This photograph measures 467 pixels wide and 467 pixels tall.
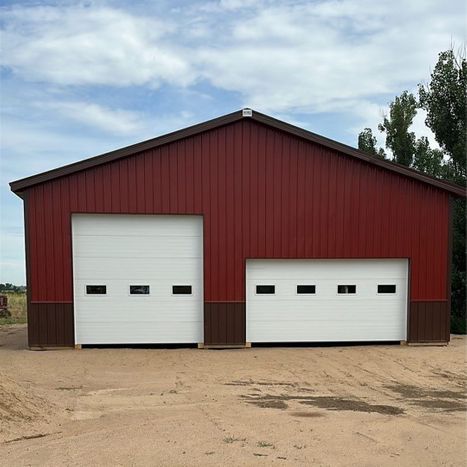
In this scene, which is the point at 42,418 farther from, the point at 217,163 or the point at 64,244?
the point at 217,163

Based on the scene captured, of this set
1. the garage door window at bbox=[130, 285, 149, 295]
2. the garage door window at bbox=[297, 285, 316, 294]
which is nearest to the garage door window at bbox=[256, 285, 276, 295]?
the garage door window at bbox=[297, 285, 316, 294]

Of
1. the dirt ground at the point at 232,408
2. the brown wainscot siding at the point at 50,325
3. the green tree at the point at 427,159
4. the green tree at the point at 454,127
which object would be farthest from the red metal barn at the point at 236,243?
the green tree at the point at 427,159

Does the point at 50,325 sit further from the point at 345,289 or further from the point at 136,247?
Result: the point at 345,289

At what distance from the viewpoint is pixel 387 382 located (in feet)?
28.1

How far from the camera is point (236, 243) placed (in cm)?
1172

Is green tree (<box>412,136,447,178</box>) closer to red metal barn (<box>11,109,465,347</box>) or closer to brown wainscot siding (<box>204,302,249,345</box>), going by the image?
red metal barn (<box>11,109,465,347</box>)

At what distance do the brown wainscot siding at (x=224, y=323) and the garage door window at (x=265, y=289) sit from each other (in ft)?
1.89

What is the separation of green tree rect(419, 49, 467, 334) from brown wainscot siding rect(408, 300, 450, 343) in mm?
5135

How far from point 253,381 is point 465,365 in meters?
5.13

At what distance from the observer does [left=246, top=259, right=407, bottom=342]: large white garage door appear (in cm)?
1194

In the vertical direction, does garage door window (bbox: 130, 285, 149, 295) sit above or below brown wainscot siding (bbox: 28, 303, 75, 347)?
above

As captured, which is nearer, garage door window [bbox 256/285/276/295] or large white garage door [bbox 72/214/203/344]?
large white garage door [bbox 72/214/203/344]


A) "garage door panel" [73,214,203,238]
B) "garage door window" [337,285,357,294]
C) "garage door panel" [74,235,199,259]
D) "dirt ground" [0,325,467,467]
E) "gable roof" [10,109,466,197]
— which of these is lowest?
"dirt ground" [0,325,467,467]

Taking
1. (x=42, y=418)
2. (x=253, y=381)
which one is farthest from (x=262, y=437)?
(x=253, y=381)
